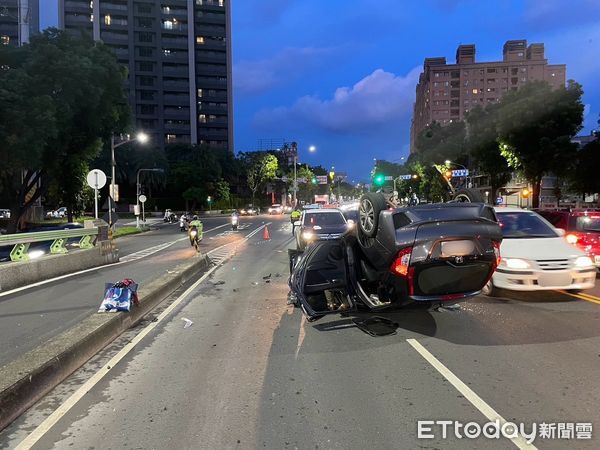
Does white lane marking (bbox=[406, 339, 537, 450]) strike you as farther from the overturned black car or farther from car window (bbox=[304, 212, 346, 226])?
car window (bbox=[304, 212, 346, 226])

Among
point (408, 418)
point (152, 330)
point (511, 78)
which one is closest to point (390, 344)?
point (408, 418)

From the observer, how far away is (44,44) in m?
27.5

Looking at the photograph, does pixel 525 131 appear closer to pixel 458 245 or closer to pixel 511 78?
pixel 458 245

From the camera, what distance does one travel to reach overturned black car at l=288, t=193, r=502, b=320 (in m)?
A: 5.46

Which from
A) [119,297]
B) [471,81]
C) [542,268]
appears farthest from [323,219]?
[471,81]

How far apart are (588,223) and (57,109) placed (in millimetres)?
25317

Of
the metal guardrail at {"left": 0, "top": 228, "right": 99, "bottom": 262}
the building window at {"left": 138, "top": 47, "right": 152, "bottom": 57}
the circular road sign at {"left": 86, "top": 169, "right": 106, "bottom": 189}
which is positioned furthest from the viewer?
the building window at {"left": 138, "top": 47, "right": 152, "bottom": 57}

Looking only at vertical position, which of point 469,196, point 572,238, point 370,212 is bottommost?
point 572,238

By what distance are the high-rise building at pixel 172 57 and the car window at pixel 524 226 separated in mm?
103313

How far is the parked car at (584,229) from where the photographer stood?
11.6 metres

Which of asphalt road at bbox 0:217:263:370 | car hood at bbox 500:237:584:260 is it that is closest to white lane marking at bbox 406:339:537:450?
car hood at bbox 500:237:584:260

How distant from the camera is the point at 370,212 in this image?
19.9ft

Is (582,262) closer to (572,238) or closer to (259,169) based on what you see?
(572,238)

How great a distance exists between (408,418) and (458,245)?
2083 mm
